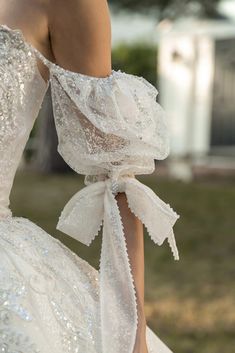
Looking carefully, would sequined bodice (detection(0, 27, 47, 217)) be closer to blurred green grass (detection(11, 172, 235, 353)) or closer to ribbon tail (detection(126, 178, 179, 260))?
ribbon tail (detection(126, 178, 179, 260))

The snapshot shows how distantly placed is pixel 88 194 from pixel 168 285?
13.5 ft

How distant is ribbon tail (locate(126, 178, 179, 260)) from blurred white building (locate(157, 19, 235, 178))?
428 inches

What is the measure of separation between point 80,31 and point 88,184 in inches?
9.4

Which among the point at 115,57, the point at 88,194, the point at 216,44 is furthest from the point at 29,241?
the point at 115,57

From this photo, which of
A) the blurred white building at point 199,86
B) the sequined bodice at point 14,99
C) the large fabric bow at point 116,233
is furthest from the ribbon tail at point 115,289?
the blurred white building at point 199,86

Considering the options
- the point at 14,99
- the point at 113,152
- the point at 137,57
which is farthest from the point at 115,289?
the point at 137,57

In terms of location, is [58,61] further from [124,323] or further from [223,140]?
[223,140]

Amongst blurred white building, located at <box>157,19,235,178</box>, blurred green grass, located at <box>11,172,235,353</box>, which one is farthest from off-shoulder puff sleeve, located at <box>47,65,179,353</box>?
blurred white building, located at <box>157,19,235,178</box>

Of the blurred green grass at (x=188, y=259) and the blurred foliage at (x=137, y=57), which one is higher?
the blurred foliage at (x=137, y=57)

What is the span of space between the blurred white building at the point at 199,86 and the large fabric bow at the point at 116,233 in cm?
1087

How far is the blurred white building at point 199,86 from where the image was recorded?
41.3 feet

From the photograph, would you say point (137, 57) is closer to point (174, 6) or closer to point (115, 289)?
point (174, 6)

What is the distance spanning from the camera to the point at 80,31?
122 cm

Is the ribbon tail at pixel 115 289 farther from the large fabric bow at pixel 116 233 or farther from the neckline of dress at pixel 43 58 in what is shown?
the neckline of dress at pixel 43 58
